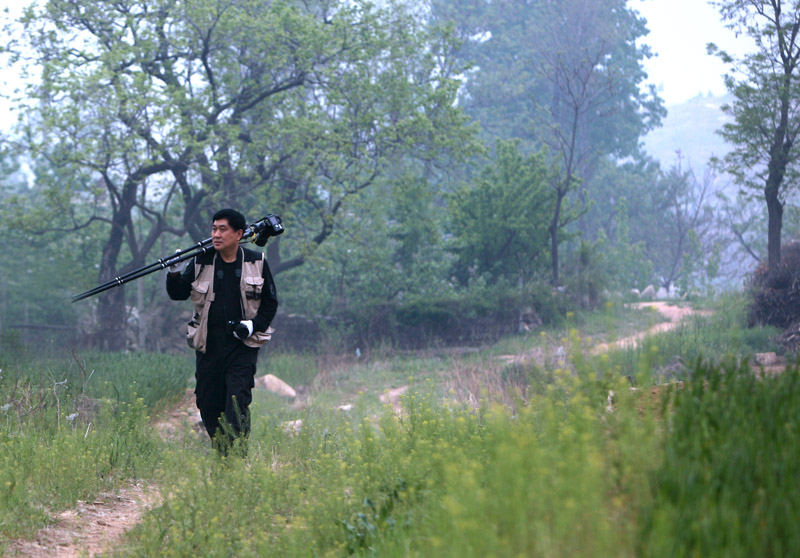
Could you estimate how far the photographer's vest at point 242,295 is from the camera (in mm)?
6352

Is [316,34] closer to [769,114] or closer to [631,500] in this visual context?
[769,114]

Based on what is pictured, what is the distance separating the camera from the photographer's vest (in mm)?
6352

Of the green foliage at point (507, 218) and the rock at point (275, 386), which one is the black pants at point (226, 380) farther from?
the green foliage at point (507, 218)

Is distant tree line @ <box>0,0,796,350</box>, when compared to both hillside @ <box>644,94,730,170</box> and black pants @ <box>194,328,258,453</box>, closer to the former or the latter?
black pants @ <box>194,328,258,453</box>

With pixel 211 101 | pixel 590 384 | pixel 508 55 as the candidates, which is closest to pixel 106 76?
pixel 211 101

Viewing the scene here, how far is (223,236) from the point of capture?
6.36 meters

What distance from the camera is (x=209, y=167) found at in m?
20.8

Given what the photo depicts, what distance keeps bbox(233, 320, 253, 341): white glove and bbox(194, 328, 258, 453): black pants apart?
11 cm

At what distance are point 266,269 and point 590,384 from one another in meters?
3.26

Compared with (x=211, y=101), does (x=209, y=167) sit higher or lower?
lower

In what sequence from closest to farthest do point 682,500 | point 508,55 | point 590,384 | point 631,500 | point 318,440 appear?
point 682,500
point 631,500
point 590,384
point 318,440
point 508,55

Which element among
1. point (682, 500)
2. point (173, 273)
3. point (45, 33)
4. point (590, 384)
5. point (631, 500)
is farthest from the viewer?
point (45, 33)

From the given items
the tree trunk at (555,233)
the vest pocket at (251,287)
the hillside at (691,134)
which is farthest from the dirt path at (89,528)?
the hillside at (691,134)

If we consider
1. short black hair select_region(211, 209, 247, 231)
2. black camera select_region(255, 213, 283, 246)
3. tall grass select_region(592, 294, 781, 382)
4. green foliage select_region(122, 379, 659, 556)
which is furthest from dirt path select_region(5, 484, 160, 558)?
tall grass select_region(592, 294, 781, 382)
